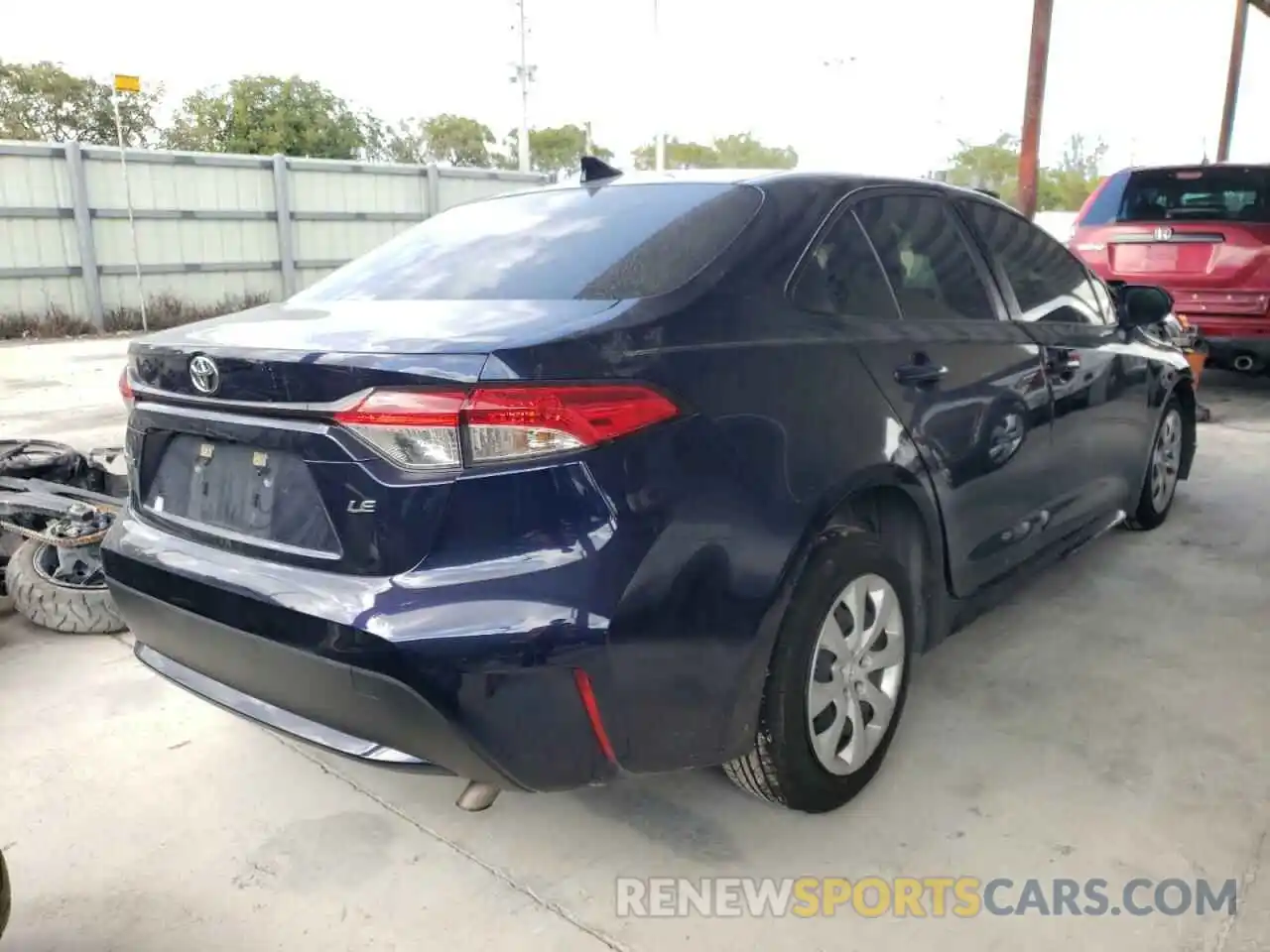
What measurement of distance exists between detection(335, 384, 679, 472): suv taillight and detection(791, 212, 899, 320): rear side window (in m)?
0.73

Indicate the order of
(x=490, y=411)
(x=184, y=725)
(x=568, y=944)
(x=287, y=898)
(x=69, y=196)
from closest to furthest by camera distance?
1. (x=490, y=411)
2. (x=568, y=944)
3. (x=287, y=898)
4. (x=184, y=725)
5. (x=69, y=196)

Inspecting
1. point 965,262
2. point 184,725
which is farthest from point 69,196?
point 965,262

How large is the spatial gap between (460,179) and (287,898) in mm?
16998

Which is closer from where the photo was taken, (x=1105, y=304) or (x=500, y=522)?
(x=500, y=522)

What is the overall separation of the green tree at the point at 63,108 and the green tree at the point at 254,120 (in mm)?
874

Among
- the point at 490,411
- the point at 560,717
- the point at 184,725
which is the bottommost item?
the point at 184,725

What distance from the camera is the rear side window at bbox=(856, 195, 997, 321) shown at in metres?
2.62

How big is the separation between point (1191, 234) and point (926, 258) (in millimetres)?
5237

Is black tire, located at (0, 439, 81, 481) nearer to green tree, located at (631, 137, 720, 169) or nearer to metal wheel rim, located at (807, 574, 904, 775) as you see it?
metal wheel rim, located at (807, 574, 904, 775)

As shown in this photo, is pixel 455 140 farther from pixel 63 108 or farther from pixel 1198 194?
pixel 1198 194

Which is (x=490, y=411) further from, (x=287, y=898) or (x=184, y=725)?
(x=184, y=725)

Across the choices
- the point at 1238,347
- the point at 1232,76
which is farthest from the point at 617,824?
the point at 1232,76

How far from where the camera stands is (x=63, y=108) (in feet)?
91.6

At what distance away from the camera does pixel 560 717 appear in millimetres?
1821
